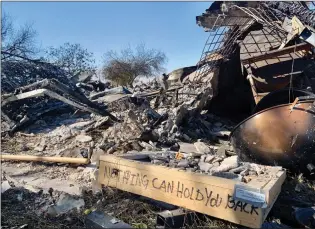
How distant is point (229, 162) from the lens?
3475 mm

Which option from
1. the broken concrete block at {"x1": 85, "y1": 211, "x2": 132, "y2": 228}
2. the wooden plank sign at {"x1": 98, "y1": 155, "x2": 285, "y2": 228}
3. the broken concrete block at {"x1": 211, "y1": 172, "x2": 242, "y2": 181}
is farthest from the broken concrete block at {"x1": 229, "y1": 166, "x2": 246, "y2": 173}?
the broken concrete block at {"x1": 85, "y1": 211, "x2": 132, "y2": 228}

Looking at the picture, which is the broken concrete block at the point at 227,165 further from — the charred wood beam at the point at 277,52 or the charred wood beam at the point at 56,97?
the charred wood beam at the point at 56,97

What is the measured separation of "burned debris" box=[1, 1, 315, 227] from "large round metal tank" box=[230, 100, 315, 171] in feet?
0.04

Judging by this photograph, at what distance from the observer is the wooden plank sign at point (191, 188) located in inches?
98.7

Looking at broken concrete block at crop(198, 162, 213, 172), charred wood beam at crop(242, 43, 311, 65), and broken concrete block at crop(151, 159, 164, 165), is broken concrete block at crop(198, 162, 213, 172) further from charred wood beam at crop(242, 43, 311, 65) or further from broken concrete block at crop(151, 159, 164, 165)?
charred wood beam at crop(242, 43, 311, 65)

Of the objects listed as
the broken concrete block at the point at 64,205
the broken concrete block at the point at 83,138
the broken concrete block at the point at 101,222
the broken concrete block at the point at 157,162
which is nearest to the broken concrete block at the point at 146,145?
the broken concrete block at the point at 83,138

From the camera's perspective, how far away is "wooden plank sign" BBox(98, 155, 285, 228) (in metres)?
2.51

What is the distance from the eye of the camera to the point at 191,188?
9.26 feet

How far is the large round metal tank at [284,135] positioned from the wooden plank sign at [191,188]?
1.02 m

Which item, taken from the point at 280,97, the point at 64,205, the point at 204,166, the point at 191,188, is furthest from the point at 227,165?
the point at 280,97

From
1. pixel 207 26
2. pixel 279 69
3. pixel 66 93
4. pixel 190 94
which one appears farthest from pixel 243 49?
pixel 66 93

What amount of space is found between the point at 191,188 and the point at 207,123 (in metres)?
4.86

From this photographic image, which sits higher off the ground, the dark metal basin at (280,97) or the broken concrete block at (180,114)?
the dark metal basin at (280,97)

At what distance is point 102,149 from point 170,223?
105 inches
